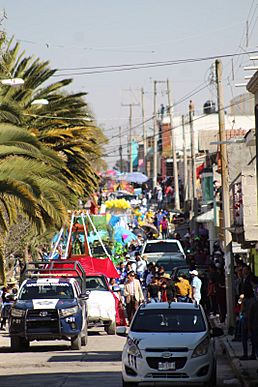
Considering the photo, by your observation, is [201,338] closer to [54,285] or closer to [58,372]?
[58,372]

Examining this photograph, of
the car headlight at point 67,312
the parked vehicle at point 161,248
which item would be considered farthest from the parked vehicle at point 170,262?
the car headlight at point 67,312

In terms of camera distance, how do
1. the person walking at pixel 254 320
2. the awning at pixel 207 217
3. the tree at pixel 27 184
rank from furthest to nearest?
the awning at pixel 207 217, the tree at pixel 27 184, the person walking at pixel 254 320

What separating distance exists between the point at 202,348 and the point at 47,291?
31.4 ft

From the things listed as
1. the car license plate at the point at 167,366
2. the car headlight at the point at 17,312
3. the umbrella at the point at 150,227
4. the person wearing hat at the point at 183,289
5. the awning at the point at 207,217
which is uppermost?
the awning at the point at 207,217

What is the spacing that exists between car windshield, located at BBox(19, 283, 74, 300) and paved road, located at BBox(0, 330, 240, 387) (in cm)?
139

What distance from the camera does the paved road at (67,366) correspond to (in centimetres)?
1873

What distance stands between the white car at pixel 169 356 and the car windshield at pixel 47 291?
332 inches

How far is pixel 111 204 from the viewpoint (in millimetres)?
65625

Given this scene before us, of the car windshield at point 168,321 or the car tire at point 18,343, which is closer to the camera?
the car windshield at point 168,321

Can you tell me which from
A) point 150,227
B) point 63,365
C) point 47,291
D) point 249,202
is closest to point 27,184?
point 47,291

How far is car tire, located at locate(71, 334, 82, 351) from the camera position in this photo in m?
25.4

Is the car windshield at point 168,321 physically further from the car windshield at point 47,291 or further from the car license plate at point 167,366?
the car windshield at point 47,291

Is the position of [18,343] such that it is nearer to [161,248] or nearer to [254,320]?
[254,320]

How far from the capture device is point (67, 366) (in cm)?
2166
